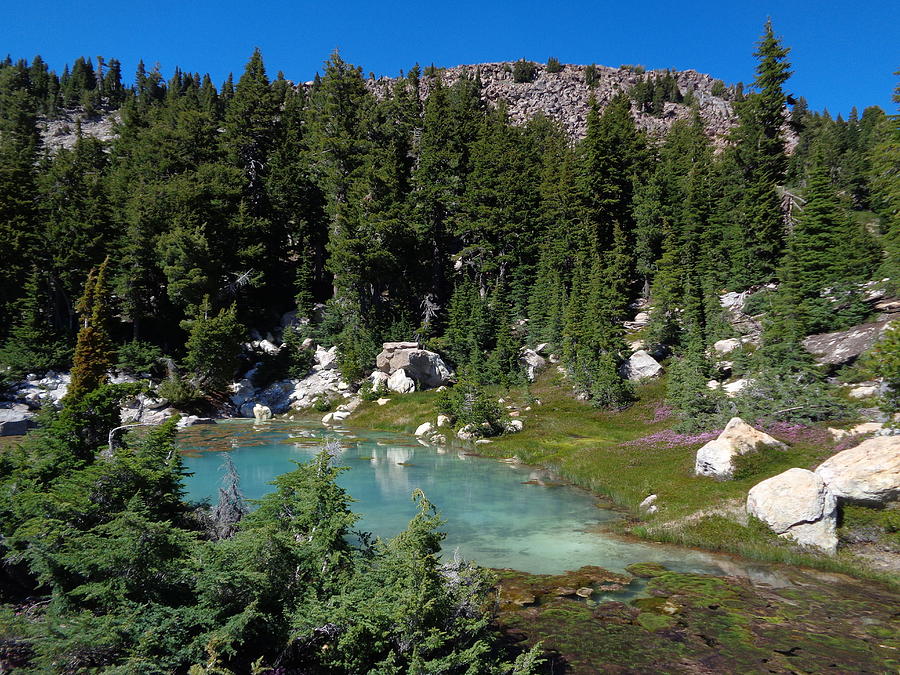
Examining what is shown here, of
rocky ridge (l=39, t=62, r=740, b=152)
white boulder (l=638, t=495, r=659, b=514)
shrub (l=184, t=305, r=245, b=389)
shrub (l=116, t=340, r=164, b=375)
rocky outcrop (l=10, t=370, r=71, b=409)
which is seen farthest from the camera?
rocky ridge (l=39, t=62, r=740, b=152)

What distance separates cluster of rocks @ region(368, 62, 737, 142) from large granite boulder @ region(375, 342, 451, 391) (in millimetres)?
108187

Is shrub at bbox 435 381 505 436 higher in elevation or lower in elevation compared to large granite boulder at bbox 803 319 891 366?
lower

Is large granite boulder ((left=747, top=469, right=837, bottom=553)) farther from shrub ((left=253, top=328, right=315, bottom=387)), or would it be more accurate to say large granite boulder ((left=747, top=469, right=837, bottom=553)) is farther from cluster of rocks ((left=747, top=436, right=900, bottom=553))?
Answer: shrub ((left=253, top=328, right=315, bottom=387))

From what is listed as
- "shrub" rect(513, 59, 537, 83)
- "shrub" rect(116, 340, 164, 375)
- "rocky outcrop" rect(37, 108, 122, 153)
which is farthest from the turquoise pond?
"shrub" rect(513, 59, 537, 83)

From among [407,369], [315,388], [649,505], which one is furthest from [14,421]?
[649,505]

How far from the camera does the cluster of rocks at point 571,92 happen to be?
148m

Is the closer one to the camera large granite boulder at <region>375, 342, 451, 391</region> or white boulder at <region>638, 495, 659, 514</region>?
white boulder at <region>638, 495, 659, 514</region>

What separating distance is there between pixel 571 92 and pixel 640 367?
481 feet

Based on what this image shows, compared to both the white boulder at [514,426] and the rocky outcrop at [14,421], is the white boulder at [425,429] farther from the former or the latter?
the rocky outcrop at [14,421]

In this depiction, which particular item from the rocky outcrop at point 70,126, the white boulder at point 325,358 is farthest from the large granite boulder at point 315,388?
the rocky outcrop at point 70,126

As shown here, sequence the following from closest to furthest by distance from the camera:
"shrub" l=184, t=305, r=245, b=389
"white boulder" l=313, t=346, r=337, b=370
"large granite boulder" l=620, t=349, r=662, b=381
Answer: "large granite boulder" l=620, t=349, r=662, b=381, "shrub" l=184, t=305, r=245, b=389, "white boulder" l=313, t=346, r=337, b=370

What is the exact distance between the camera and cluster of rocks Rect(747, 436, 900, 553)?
15.3m

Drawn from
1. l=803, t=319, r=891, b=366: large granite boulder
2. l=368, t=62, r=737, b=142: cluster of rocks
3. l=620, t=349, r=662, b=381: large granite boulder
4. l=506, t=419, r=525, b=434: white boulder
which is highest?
l=368, t=62, r=737, b=142: cluster of rocks

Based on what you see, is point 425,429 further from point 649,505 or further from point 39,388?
point 39,388
